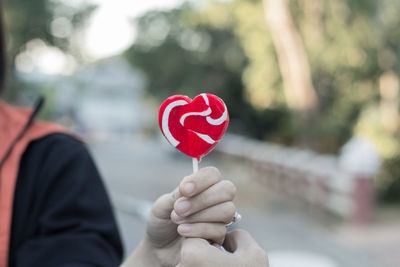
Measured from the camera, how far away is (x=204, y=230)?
3.10 ft

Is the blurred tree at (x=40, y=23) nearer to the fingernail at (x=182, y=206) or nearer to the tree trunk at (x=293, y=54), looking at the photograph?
the fingernail at (x=182, y=206)

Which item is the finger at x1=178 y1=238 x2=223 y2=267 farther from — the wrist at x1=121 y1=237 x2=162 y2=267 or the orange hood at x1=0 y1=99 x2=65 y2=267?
the orange hood at x1=0 y1=99 x2=65 y2=267

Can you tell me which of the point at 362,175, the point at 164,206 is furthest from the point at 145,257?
the point at 362,175

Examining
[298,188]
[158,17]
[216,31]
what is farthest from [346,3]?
[158,17]

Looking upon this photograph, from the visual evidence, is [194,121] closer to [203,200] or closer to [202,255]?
[203,200]

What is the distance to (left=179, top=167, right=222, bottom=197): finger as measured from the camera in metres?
0.93

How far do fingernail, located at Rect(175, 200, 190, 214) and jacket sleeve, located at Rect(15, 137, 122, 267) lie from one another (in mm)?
334

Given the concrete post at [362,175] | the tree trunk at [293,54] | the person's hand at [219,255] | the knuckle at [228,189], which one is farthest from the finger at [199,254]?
the tree trunk at [293,54]

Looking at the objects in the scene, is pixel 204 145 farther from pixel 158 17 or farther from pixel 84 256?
pixel 158 17

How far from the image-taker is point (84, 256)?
3.76ft

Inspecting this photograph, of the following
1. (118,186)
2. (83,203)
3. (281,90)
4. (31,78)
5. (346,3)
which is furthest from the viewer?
(281,90)

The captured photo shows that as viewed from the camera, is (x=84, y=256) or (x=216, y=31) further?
(x=216, y=31)

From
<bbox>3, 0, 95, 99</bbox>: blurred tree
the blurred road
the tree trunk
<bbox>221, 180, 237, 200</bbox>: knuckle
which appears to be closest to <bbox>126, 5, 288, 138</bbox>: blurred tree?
the blurred road

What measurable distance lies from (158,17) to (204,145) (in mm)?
21747
